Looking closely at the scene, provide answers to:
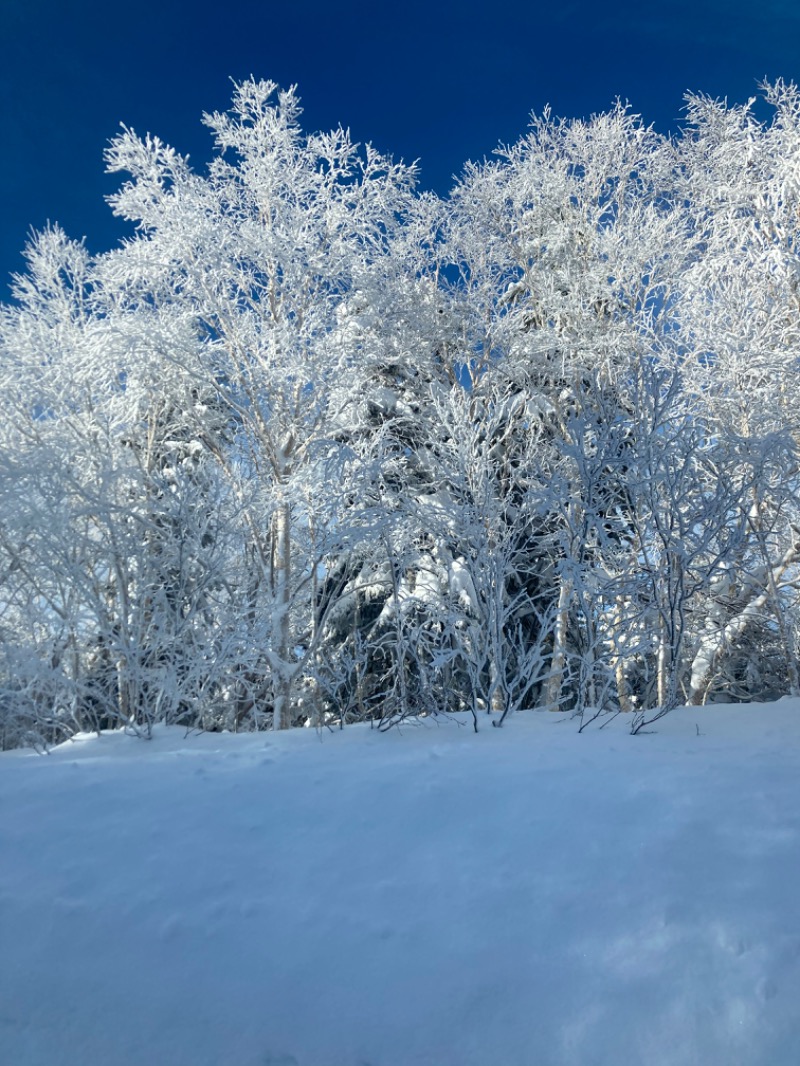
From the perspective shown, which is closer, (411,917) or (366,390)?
(411,917)

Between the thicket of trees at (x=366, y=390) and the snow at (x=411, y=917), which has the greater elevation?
the thicket of trees at (x=366, y=390)

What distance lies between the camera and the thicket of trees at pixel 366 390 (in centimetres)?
872

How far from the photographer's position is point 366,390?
12641 millimetres

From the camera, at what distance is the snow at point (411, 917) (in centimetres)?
201

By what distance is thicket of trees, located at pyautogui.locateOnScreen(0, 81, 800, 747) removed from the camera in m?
8.72

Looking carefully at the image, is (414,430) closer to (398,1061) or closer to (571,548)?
(571,548)

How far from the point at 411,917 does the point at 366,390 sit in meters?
A: 10.9

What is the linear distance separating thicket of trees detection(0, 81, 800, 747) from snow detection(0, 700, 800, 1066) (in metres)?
3.90

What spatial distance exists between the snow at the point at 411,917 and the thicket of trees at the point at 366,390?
3896 millimetres

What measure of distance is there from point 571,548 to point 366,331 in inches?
244

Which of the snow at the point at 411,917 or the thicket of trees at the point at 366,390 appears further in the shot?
the thicket of trees at the point at 366,390

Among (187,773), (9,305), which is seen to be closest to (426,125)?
(9,305)

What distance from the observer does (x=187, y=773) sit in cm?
412

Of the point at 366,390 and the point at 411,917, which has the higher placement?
the point at 366,390
